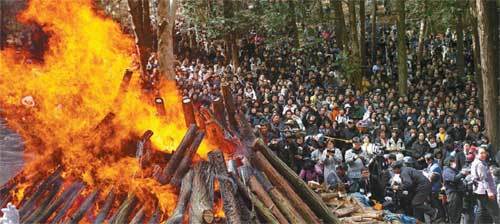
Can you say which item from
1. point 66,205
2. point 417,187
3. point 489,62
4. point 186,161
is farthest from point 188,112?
point 489,62

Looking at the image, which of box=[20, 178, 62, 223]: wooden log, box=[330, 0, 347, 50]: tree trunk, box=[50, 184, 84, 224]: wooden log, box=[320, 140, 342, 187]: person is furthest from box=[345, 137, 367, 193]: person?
box=[330, 0, 347, 50]: tree trunk

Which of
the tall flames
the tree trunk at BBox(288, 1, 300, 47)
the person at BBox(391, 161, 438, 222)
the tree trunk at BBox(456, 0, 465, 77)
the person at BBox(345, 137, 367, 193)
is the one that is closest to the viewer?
the tall flames

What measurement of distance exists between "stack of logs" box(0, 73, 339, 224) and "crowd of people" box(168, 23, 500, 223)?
3494 millimetres

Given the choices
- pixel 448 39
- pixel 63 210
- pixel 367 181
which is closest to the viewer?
pixel 63 210

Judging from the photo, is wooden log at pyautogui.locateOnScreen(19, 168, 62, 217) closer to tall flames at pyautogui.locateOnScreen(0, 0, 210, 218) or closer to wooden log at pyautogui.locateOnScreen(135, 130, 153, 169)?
tall flames at pyautogui.locateOnScreen(0, 0, 210, 218)

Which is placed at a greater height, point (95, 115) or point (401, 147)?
point (95, 115)

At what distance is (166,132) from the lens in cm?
1062

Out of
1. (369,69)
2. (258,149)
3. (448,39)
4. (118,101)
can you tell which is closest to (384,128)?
(258,149)

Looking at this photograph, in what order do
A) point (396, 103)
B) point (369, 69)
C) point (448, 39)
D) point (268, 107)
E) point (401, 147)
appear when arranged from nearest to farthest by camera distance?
1. point (401, 147)
2. point (268, 107)
3. point (396, 103)
4. point (369, 69)
5. point (448, 39)

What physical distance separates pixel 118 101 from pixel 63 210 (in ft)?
7.66

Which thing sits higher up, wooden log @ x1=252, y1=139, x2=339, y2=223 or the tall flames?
the tall flames

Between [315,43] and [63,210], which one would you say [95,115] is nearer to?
[63,210]

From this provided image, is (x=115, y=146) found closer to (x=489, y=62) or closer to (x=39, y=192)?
(x=39, y=192)

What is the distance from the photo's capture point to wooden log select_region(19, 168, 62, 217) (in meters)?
9.41
